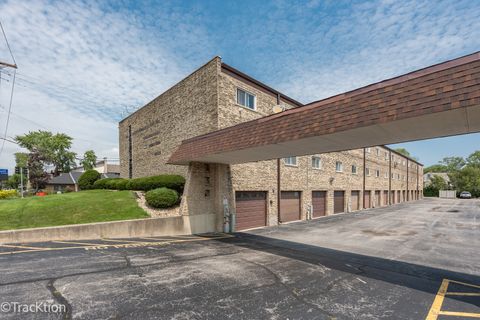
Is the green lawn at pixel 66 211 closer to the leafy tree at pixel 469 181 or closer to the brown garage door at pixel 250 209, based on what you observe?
the brown garage door at pixel 250 209

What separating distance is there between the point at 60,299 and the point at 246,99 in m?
13.8

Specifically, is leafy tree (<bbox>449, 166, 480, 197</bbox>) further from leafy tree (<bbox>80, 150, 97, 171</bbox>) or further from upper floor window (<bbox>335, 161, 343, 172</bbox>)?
leafy tree (<bbox>80, 150, 97, 171</bbox>)

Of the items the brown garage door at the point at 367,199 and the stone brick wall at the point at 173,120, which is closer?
the stone brick wall at the point at 173,120

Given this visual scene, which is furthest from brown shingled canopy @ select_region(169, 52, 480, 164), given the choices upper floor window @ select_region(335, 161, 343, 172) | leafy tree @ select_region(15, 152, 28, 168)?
leafy tree @ select_region(15, 152, 28, 168)

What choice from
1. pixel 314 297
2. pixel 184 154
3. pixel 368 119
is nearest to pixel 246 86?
pixel 184 154

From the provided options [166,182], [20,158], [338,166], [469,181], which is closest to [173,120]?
[166,182]

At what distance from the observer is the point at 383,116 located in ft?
20.3

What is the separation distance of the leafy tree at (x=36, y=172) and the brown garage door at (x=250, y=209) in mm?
50038

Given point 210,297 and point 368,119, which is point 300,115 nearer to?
point 368,119

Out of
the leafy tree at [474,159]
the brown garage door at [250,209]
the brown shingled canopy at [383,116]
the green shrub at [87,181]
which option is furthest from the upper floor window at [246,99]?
the leafy tree at [474,159]

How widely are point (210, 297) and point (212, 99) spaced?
11.4 m

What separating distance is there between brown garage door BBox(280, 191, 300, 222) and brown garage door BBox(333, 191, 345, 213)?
23.4ft

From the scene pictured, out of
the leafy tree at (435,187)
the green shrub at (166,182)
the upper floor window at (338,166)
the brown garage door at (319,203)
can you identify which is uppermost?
the upper floor window at (338,166)

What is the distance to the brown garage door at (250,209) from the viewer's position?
1562 cm
